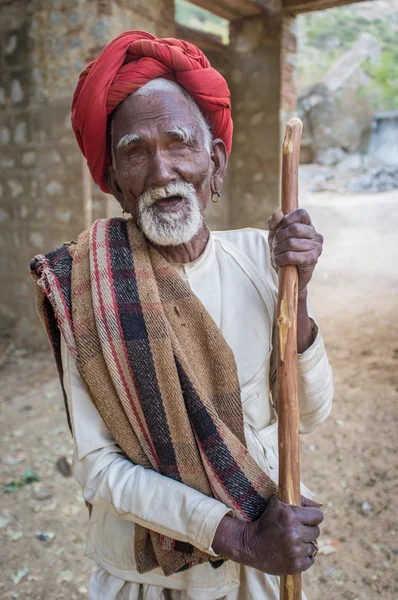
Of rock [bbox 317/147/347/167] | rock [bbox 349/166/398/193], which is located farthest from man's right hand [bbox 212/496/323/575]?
rock [bbox 317/147/347/167]

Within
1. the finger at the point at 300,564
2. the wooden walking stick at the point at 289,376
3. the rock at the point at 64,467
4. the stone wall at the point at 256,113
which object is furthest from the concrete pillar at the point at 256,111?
the finger at the point at 300,564

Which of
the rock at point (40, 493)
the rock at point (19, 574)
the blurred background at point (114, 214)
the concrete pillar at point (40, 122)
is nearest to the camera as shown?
the rock at point (19, 574)

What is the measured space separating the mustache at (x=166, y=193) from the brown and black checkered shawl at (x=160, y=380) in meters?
0.17

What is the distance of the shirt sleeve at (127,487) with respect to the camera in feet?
3.63

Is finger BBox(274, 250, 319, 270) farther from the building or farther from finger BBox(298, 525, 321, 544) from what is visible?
the building

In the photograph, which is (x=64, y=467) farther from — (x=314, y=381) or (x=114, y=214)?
(x=314, y=381)

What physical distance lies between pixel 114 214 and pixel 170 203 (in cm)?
334

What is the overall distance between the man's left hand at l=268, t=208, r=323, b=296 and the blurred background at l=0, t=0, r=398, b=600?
6.74 ft

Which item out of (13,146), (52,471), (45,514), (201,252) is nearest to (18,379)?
(52,471)

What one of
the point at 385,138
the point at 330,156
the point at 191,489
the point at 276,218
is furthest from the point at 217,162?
the point at 385,138

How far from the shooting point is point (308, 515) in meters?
1.10

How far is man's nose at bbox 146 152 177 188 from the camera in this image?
1.31 metres

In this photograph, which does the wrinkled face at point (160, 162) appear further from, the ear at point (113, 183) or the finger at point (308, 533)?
the finger at point (308, 533)

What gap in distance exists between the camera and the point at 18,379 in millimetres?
4867
